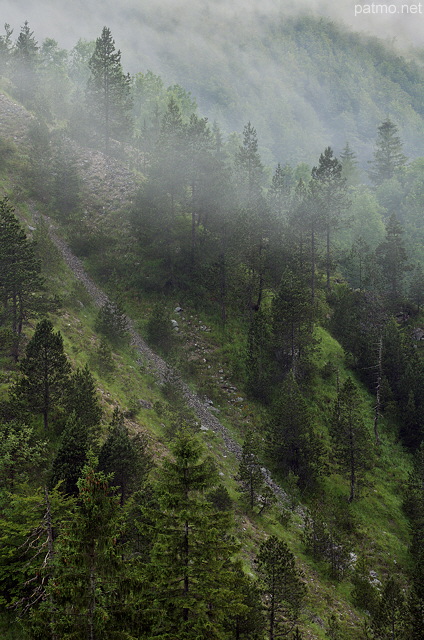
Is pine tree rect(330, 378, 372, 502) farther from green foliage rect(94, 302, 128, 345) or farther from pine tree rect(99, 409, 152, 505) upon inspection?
green foliage rect(94, 302, 128, 345)

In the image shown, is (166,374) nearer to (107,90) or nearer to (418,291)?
(418,291)

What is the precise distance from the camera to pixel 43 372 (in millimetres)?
17969

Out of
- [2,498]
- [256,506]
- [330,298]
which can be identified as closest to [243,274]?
[330,298]

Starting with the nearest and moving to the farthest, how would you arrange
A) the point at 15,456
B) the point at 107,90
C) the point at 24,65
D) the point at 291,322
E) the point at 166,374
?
1. the point at 15,456
2. the point at 166,374
3. the point at 291,322
4. the point at 107,90
5. the point at 24,65

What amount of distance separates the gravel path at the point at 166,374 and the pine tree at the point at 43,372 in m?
11.7

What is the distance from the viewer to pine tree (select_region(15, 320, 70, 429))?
17.6 m

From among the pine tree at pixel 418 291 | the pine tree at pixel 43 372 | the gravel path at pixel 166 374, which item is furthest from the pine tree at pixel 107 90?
the pine tree at pixel 418 291

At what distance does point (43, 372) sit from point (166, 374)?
12926 mm

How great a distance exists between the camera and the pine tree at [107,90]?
187 feet

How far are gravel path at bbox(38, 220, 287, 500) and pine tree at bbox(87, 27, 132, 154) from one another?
30.4 metres

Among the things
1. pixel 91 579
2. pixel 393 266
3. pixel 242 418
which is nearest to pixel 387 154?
pixel 393 266

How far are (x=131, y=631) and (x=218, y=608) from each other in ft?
7.64

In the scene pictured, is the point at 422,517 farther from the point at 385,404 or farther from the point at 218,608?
the point at 218,608

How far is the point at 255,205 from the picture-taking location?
4388 centimetres
